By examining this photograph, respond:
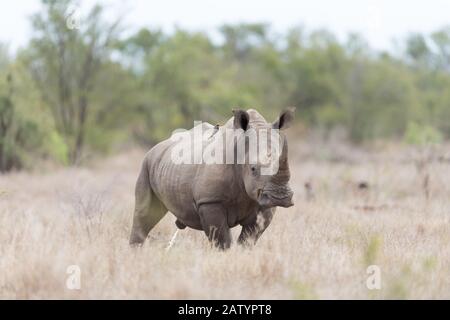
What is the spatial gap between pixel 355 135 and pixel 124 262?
3141cm

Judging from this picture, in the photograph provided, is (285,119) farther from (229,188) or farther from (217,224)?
(217,224)

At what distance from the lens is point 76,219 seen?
31.7ft

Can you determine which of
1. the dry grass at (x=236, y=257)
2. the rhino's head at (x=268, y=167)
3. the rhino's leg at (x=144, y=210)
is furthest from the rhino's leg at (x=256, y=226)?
the rhino's leg at (x=144, y=210)

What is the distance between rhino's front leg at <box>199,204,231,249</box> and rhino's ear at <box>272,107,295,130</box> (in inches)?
36.7

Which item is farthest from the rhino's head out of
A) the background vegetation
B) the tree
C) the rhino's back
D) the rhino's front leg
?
the tree

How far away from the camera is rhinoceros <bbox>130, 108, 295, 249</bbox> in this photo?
690cm

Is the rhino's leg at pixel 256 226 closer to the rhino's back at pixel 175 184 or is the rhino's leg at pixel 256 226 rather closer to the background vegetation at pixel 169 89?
the rhino's back at pixel 175 184

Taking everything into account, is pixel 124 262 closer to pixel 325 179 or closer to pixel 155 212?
pixel 155 212

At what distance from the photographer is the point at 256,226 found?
24.9 feet

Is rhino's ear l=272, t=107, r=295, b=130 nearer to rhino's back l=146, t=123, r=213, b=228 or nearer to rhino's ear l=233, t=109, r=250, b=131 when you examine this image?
rhino's ear l=233, t=109, r=250, b=131

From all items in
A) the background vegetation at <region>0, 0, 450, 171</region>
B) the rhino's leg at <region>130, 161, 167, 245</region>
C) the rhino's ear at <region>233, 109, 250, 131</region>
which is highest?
the background vegetation at <region>0, 0, 450, 171</region>

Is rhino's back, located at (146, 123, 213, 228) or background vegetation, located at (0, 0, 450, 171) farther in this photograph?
background vegetation, located at (0, 0, 450, 171)

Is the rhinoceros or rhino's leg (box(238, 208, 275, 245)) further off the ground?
the rhinoceros
